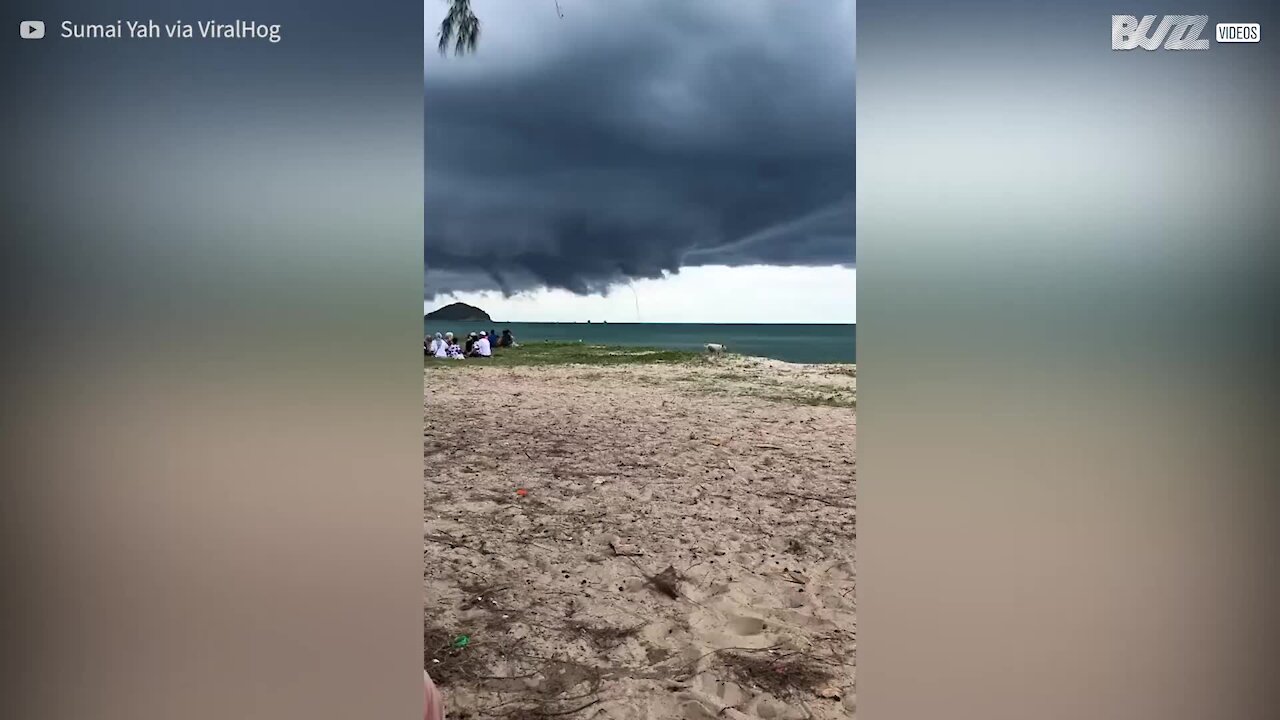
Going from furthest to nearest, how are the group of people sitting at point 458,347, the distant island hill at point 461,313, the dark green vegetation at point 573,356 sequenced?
the distant island hill at point 461,313 → the group of people sitting at point 458,347 → the dark green vegetation at point 573,356

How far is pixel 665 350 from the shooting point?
888 cm

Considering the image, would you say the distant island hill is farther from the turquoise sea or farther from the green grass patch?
the green grass patch

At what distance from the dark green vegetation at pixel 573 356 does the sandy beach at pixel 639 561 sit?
246cm

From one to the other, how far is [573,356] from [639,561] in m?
5.73

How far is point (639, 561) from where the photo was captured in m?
2.62

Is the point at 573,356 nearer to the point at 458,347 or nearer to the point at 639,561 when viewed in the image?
the point at 458,347

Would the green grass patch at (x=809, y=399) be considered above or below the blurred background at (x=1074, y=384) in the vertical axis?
below

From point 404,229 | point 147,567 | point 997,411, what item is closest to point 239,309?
point 404,229

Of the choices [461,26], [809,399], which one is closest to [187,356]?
[461,26]

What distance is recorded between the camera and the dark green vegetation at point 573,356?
766 cm

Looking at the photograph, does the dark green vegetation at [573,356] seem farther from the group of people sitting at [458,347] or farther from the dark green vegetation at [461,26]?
the dark green vegetation at [461,26]

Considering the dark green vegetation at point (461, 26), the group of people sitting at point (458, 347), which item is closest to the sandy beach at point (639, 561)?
→ the dark green vegetation at point (461, 26)

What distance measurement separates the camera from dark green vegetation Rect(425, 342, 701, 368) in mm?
7660

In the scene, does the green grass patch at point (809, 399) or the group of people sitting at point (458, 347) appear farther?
the group of people sitting at point (458, 347)
